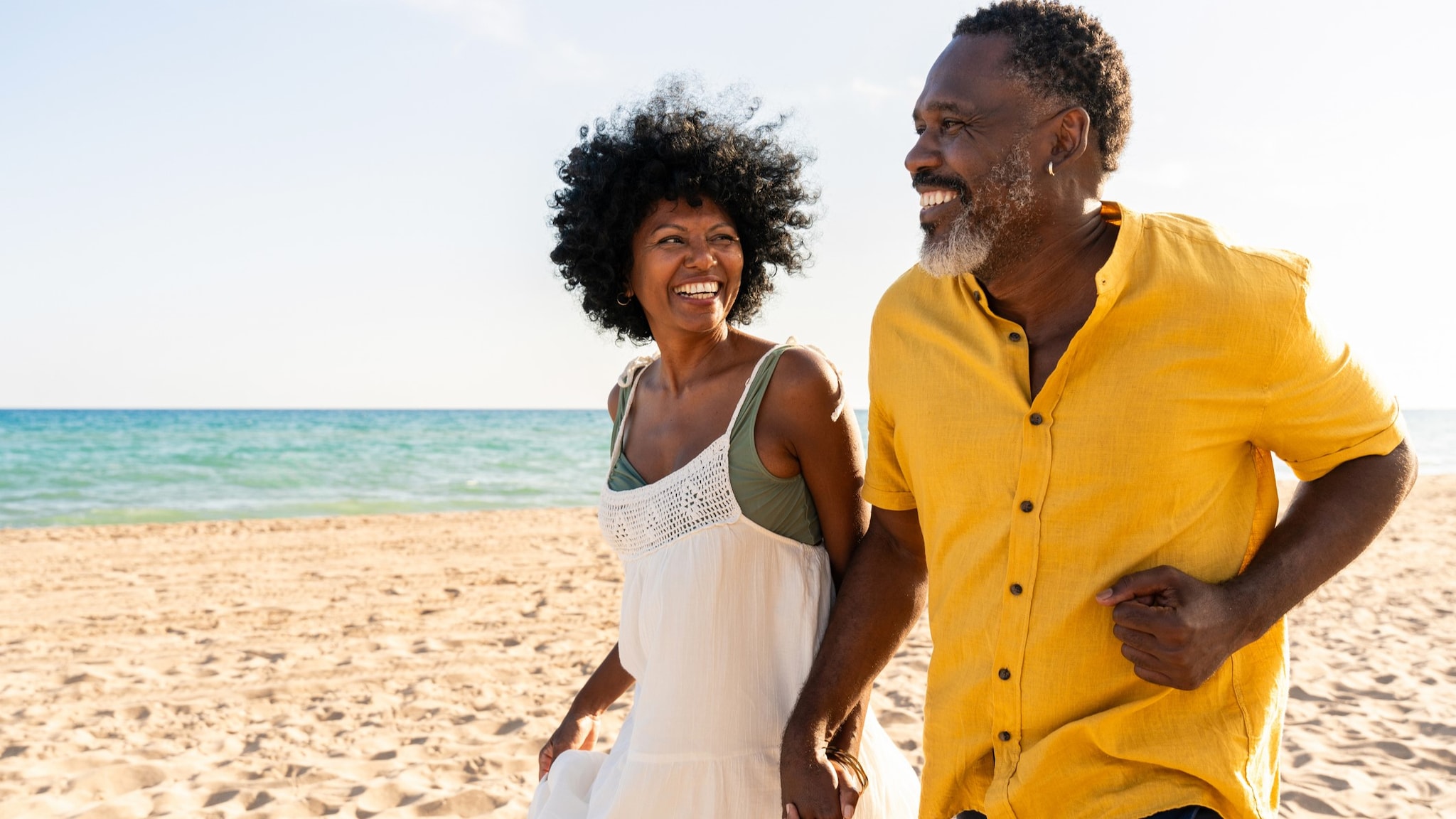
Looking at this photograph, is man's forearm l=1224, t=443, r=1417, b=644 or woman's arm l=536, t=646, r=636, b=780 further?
woman's arm l=536, t=646, r=636, b=780

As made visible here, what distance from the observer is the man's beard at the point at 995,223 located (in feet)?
6.40

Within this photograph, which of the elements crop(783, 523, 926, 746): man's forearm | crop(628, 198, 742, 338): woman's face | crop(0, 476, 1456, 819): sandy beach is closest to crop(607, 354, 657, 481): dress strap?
crop(628, 198, 742, 338): woman's face

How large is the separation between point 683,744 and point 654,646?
23 cm

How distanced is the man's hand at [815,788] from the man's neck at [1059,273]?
954 millimetres

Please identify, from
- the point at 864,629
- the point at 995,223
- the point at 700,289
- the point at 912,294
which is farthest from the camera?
the point at 700,289

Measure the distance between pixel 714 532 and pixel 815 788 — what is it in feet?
2.00

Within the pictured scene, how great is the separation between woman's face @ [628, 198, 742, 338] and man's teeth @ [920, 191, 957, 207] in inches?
31.9

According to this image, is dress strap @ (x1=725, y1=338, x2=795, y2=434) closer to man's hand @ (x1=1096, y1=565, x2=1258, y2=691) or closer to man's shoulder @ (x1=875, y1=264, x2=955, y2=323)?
man's shoulder @ (x1=875, y1=264, x2=955, y2=323)

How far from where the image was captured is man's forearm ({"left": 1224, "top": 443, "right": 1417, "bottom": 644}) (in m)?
1.76

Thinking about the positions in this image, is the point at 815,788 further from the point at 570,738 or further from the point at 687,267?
the point at 687,267

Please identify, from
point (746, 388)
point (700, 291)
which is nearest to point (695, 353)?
point (700, 291)

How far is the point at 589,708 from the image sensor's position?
3.06 metres

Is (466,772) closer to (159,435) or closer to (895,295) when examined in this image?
(895,295)

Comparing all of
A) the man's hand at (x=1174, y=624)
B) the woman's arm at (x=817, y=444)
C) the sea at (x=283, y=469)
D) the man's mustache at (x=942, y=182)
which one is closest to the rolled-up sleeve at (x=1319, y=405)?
the man's hand at (x=1174, y=624)
